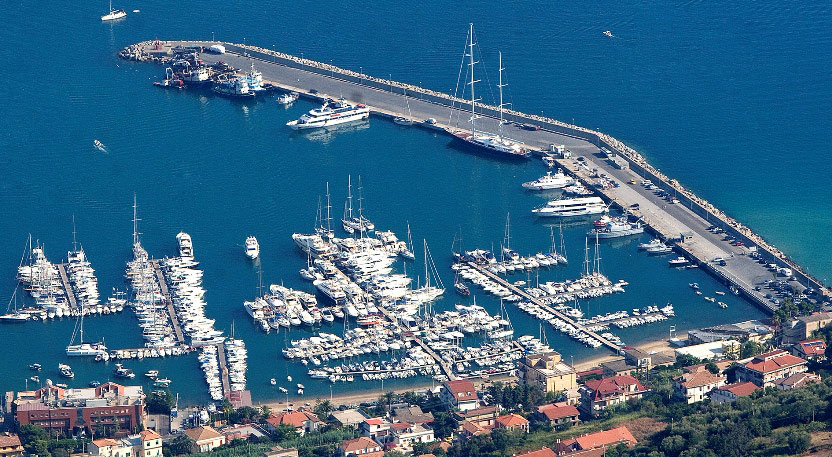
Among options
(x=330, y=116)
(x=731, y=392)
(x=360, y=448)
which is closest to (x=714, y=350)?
(x=731, y=392)

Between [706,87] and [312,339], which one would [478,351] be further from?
[706,87]

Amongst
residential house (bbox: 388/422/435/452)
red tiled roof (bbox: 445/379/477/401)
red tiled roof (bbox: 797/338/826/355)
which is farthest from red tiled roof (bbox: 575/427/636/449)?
red tiled roof (bbox: 797/338/826/355)

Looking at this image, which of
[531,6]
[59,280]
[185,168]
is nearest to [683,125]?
[531,6]

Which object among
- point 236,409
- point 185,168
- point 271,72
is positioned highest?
point 271,72

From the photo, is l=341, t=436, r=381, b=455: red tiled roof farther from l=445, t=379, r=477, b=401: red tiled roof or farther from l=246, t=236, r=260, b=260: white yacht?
l=246, t=236, r=260, b=260: white yacht

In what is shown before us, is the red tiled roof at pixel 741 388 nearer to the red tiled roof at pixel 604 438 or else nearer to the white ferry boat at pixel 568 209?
the red tiled roof at pixel 604 438

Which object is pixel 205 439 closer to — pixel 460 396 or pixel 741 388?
pixel 460 396

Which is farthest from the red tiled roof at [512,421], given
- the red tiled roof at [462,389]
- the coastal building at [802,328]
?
the coastal building at [802,328]
